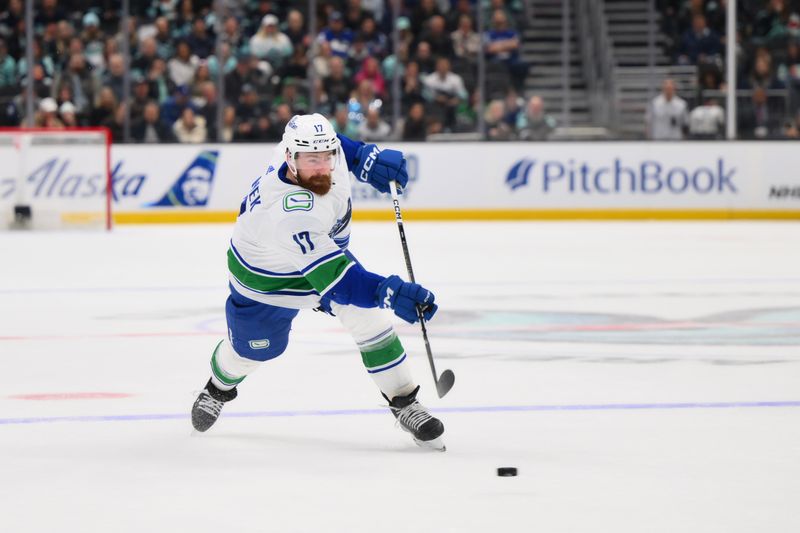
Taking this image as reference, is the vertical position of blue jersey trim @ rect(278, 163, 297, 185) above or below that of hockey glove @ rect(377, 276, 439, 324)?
above

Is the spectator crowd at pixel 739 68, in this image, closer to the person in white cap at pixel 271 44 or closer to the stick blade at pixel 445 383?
the person in white cap at pixel 271 44

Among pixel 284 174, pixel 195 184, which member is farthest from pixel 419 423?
pixel 195 184

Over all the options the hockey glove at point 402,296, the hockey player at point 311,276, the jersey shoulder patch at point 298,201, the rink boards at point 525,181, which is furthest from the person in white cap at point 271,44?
the hockey glove at point 402,296

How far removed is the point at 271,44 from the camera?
16.4 m

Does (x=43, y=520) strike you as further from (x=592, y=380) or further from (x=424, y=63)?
(x=424, y=63)

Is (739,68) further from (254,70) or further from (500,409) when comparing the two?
(500,409)

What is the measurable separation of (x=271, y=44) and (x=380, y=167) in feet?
38.5

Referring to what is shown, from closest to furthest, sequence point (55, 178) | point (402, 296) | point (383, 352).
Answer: point (402, 296) → point (383, 352) → point (55, 178)

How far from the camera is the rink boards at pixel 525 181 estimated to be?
15680 millimetres

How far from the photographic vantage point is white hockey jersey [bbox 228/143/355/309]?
14.3 feet

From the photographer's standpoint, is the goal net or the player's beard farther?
the goal net

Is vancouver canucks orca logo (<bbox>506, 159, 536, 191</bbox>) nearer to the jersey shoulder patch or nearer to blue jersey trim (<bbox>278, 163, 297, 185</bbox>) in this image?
blue jersey trim (<bbox>278, 163, 297, 185</bbox>)

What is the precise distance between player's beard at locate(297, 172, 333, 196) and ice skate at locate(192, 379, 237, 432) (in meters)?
0.87

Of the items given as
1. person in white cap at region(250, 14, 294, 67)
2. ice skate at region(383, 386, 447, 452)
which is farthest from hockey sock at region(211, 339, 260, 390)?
person in white cap at region(250, 14, 294, 67)
